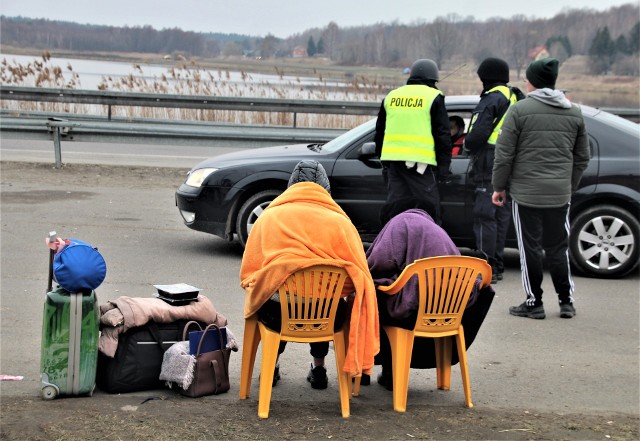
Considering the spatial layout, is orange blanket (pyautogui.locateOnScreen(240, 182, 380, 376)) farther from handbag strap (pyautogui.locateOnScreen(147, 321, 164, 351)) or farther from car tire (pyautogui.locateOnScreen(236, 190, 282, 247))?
car tire (pyautogui.locateOnScreen(236, 190, 282, 247))

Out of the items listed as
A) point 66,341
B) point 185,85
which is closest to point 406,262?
point 66,341

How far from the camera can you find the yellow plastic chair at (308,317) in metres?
5.18

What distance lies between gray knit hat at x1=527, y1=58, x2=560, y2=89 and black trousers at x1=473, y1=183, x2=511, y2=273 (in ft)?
5.09

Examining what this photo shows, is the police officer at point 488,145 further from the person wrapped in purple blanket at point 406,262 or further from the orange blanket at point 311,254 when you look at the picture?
the orange blanket at point 311,254

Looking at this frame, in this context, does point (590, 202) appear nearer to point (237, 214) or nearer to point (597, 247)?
point (597, 247)

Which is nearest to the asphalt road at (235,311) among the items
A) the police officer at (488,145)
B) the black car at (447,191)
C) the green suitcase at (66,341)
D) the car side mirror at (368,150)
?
the green suitcase at (66,341)

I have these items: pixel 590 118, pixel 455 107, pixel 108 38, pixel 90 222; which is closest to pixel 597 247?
pixel 590 118

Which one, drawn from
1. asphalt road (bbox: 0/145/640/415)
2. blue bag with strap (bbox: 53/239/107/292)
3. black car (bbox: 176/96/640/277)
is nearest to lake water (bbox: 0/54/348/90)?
asphalt road (bbox: 0/145/640/415)

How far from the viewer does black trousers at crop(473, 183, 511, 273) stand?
8992 mm

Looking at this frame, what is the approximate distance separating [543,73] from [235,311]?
3.14 meters

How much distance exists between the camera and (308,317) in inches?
207

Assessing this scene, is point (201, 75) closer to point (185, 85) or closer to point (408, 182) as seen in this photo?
point (185, 85)

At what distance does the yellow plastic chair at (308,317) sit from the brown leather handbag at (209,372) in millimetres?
386

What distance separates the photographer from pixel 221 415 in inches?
204
